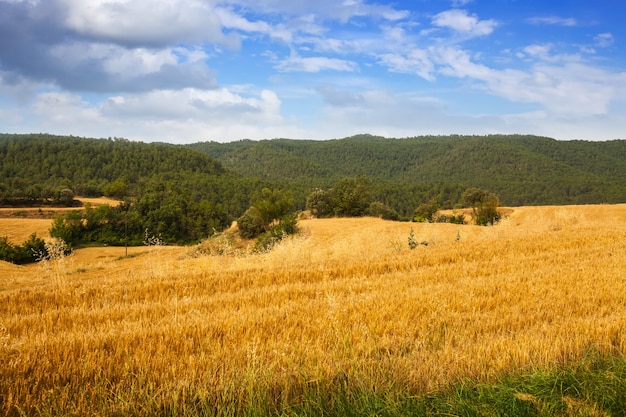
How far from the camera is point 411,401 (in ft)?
9.59

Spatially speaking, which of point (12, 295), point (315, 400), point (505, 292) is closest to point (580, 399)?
point (315, 400)

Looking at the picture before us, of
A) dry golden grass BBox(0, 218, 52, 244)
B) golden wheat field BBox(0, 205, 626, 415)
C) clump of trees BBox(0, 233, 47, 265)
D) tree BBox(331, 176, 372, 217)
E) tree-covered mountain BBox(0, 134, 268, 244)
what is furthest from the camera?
tree-covered mountain BBox(0, 134, 268, 244)

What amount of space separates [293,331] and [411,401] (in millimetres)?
1828

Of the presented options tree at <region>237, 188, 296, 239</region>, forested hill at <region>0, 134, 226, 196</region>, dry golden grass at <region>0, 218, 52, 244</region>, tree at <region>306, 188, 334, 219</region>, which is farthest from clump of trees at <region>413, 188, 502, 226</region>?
forested hill at <region>0, 134, 226, 196</region>

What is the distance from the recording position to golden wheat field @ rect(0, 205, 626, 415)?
316cm

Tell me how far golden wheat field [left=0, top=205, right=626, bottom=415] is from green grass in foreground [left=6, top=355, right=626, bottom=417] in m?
0.05

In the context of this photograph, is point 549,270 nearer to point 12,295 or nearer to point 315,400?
point 315,400

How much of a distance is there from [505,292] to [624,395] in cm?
352

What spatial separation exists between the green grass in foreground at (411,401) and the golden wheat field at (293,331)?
0.05 meters

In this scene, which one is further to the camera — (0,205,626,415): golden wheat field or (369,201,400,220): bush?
(369,201,400,220): bush

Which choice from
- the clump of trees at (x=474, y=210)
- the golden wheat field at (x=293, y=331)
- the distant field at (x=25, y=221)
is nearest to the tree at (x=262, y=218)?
the clump of trees at (x=474, y=210)

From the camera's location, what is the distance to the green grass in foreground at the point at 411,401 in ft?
8.73

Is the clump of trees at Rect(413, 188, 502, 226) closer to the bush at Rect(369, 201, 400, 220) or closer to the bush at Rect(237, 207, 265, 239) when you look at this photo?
the bush at Rect(369, 201, 400, 220)

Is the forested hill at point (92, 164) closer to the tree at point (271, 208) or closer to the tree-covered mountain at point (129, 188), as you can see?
the tree-covered mountain at point (129, 188)
